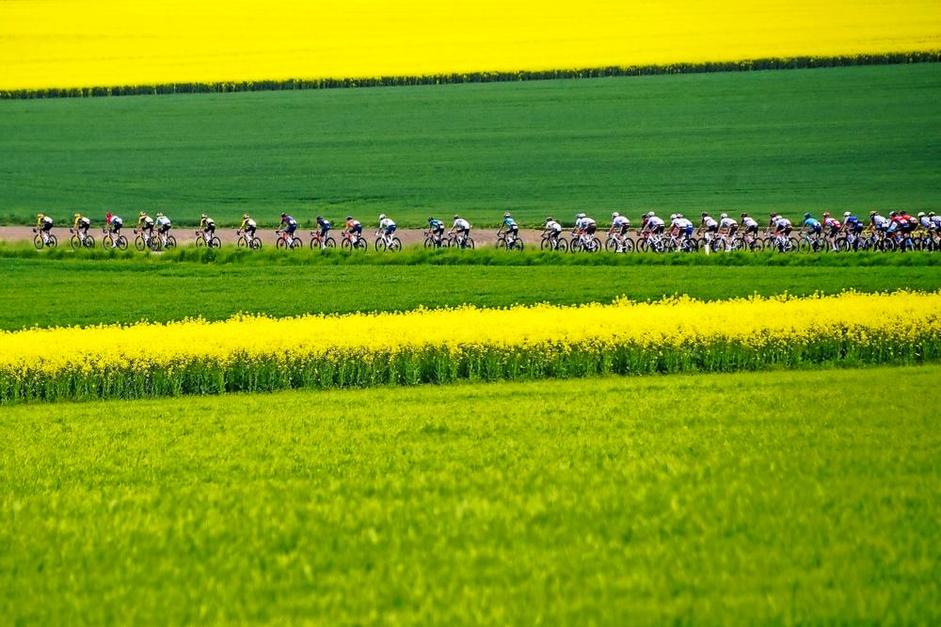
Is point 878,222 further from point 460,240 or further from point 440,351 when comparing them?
point 440,351

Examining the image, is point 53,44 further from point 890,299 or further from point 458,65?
point 890,299

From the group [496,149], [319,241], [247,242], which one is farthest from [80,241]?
[496,149]

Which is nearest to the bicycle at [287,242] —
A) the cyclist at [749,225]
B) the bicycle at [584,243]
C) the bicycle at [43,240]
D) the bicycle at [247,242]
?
Result: the bicycle at [247,242]

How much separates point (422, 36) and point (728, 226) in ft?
191

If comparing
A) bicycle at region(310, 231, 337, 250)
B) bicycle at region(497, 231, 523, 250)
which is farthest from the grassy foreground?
bicycle at region(310, 231, 337, 250)

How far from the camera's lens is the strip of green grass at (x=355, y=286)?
111 ft

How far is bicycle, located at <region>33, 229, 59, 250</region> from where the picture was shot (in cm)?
5128

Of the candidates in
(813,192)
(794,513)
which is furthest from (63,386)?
(813,192)

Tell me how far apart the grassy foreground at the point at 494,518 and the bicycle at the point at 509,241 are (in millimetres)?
30438

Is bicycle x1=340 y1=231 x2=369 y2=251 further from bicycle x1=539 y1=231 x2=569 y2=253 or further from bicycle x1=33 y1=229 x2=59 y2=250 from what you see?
bicycle x1=33 y1=229 x2=59 y2=250

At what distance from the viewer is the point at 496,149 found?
74.9 metres

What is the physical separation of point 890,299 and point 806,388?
8506mm

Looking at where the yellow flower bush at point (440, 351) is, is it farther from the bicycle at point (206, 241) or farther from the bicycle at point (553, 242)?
the bicycle at point (206, 241)

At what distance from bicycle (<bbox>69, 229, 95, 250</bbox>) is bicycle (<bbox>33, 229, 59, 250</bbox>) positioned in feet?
2.55
